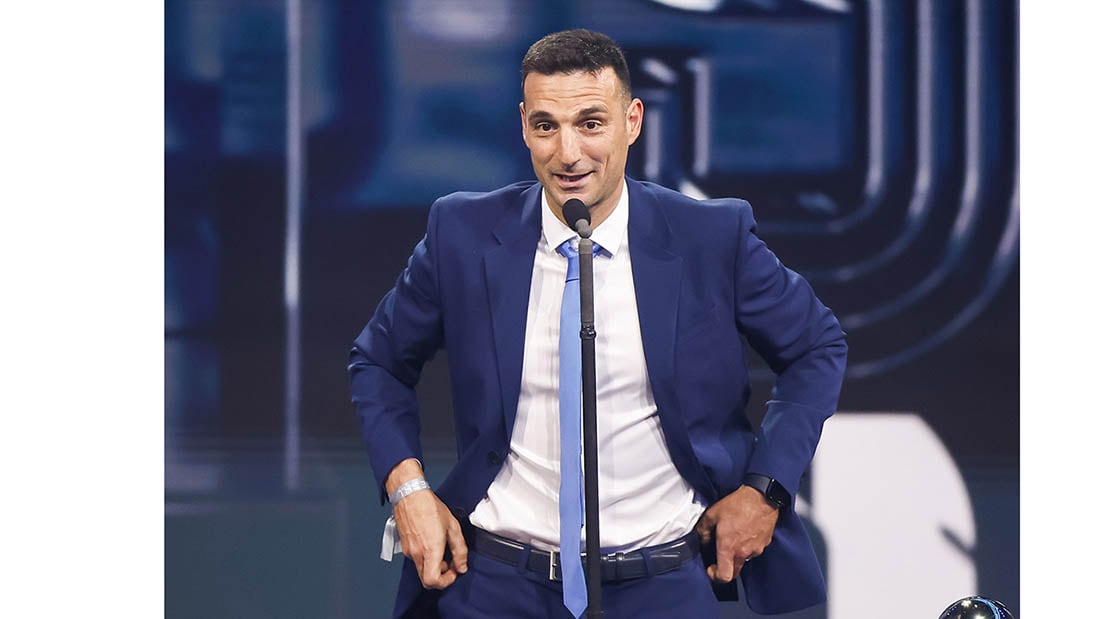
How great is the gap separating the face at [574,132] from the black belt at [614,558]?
1.80 feet

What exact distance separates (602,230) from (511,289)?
0.58 ft

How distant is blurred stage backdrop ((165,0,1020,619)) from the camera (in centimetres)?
326

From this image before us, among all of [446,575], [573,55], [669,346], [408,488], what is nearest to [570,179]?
[573,55]

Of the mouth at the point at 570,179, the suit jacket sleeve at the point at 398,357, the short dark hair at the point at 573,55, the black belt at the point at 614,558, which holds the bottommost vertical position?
the black belt at the point at 614,558

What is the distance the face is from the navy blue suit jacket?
12 centimetres

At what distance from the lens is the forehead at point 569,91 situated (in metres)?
1.93

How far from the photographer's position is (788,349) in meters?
2.04

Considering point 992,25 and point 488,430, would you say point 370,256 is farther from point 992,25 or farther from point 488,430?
point 992,25

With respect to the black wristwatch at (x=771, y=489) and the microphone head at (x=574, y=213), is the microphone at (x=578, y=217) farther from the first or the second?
the black wristwatch at (x=771, y=489)

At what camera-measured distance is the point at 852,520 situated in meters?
3.29

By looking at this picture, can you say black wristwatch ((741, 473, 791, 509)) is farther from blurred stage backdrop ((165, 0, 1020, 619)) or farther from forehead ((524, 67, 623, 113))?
blurred stage backdrop ((165, 0, 1020, 619))

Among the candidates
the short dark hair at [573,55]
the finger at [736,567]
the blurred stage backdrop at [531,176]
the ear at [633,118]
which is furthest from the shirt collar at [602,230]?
the blurred stage backdrop at [531,176]

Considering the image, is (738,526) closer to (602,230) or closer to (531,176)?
(602,230)
